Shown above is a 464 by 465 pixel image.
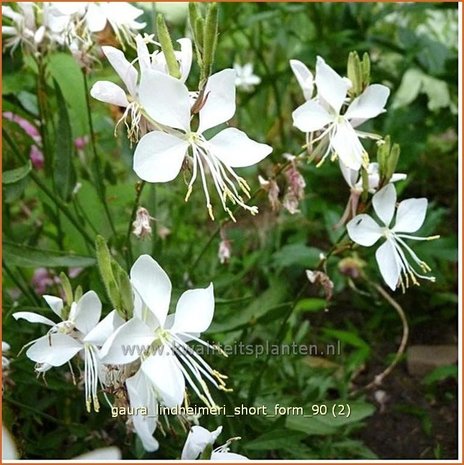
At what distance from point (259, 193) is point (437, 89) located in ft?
2.46

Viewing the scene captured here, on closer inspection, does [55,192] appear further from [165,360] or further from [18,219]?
[18,219]

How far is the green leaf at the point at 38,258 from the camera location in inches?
33.9

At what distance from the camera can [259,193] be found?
826 millimetres

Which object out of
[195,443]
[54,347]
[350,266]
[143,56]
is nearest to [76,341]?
[54,347]

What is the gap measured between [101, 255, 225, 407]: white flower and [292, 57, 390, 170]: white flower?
21cm

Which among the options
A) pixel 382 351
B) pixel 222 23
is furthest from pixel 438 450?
pixel 222 23

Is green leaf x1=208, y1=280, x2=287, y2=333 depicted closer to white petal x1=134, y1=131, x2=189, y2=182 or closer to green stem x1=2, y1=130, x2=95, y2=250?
green stem x1=2, y1=130, x2=95, y2=250

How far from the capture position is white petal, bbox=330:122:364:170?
0.74 meters

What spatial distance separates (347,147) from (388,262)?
107mm

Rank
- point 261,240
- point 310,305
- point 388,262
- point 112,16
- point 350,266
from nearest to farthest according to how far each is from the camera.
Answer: point 388,262, point 112,16, point 350,266, point 310,305, point 261,240

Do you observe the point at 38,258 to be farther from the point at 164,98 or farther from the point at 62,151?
the point at 164,98

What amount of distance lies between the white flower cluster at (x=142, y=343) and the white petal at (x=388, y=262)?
187 mm

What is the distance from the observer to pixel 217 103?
2.10 feet

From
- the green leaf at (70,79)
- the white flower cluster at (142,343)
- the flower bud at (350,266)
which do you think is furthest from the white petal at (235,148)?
the flower bud at (350,266)
